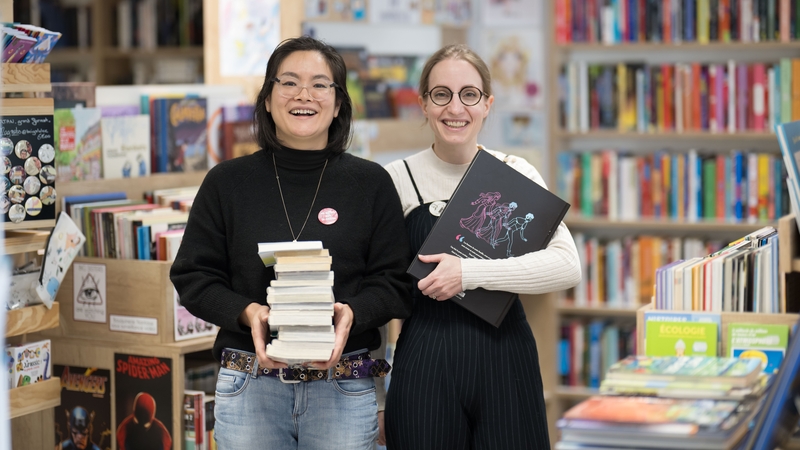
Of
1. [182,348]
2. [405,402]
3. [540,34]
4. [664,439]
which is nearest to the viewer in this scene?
[664,439]

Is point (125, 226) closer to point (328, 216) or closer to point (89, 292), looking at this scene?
point (89, 292)

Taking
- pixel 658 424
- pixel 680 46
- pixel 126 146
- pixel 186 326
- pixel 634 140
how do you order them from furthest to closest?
pixel 634 140, pixel 680 46, pixel 126 146, pixel 186 326, pixel 658 424

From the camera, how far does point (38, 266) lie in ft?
8.93

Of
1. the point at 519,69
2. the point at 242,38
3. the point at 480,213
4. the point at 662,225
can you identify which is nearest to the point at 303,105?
the point at 480,213

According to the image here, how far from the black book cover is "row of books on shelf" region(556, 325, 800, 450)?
0.46 metres

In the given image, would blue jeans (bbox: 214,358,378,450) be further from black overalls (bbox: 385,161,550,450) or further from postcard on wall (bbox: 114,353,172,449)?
postcard on wall (bbox: 114,353,172,449)

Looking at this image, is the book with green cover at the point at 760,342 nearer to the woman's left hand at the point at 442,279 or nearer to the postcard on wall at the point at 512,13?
the woman's left hand at the point at 442,279

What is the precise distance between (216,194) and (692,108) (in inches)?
122

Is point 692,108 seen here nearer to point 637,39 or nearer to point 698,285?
point 637,39

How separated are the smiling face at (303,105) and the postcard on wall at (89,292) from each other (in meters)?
1.15

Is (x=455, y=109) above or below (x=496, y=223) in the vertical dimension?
above

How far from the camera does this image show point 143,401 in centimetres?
296

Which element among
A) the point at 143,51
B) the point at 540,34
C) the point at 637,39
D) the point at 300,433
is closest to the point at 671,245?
the point at 637,39

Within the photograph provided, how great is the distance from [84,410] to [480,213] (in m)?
1.57
